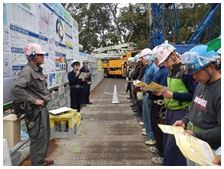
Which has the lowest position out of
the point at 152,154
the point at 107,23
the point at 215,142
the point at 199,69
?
the point at 152,154

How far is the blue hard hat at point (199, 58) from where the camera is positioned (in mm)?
3244

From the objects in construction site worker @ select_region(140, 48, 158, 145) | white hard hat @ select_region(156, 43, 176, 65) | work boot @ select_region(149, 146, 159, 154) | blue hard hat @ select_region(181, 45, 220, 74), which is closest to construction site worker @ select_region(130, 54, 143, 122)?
construction site worker @ select_region(140, 48, 158, 145)

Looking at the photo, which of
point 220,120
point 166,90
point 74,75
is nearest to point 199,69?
point 220,120

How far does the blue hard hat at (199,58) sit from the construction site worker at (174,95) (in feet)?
3.69

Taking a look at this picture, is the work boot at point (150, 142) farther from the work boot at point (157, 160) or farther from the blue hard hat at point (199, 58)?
the blue hard hat at point (199, 58)

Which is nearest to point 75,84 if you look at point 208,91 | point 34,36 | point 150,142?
point 34,36

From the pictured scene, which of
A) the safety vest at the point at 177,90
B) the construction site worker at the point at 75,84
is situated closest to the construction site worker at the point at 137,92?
the construction site worker at the point at 75,84

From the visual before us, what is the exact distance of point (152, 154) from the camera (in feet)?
21.6

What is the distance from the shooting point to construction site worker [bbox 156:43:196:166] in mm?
4387

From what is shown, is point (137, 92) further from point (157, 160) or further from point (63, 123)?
point (157, 160)

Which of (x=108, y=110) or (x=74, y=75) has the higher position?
(x=74, y=75)

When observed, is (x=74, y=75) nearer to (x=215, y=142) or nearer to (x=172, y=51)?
(x=172, y=51)

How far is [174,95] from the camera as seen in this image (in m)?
4.57

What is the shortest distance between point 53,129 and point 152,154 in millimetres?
2173
